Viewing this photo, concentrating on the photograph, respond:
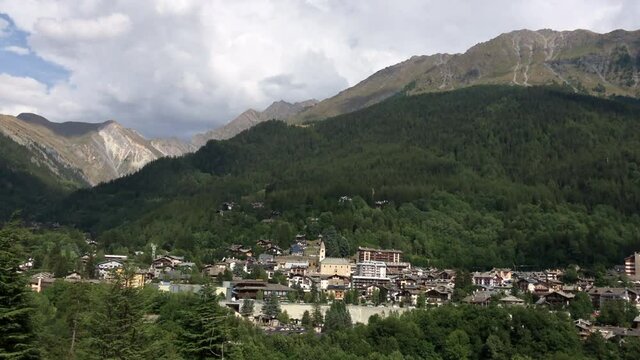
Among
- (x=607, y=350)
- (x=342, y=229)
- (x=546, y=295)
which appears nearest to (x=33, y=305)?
(x=607, y=350)

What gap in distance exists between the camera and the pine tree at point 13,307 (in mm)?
22875

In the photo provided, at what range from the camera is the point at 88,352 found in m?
25.1

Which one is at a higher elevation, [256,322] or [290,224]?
[290,224]

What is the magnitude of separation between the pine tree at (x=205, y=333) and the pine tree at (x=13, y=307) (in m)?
6.29

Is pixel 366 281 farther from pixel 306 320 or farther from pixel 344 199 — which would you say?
pixel 344 199

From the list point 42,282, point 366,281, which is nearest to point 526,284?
point 366,281

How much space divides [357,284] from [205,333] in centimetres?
8103

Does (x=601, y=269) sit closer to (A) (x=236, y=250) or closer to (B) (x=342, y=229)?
(B) (x=342, y=229)

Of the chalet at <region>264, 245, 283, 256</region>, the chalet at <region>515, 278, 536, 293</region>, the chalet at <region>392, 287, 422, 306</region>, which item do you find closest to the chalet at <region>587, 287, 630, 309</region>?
the chalet at <region>515, 278, 536, 293</region>

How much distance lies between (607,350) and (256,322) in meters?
39.1

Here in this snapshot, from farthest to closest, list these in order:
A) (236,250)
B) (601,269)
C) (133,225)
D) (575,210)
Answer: (133,225) < (575,210) < (236,250) < (601,269)

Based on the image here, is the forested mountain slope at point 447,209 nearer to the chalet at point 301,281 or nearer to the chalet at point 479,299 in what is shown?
the chalet at point 301,281

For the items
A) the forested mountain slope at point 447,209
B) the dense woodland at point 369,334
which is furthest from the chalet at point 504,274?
the dense woodland at point 369,334

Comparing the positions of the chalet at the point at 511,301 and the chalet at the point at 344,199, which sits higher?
the chalet at the point at 344,199
